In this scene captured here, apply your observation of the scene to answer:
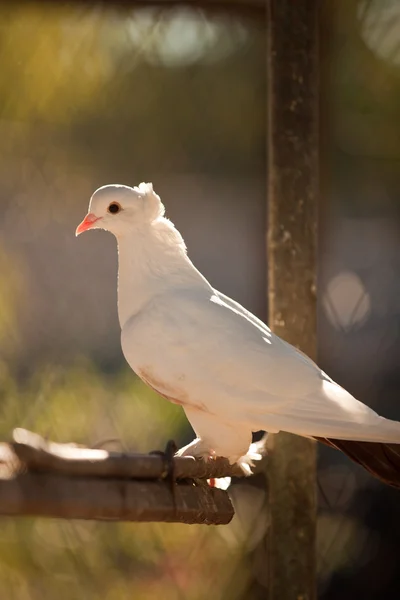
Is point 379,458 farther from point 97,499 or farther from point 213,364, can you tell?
point 97,499

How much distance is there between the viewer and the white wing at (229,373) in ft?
4.78

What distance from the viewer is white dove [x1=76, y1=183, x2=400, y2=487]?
4.75ft

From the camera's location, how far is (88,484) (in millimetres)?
1060

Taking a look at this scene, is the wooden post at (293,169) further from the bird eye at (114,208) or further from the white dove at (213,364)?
the bird eye at (114,208)

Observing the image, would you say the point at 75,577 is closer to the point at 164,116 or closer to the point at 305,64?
the point at 164,116

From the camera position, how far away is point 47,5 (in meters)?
2.17

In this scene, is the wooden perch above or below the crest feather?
below

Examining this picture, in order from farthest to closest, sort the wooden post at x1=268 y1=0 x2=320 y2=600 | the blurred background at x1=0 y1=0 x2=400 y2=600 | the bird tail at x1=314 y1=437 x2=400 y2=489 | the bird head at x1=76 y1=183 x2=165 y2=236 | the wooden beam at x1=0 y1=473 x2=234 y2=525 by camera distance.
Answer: the blurred background at x1=0 y1=0 x2=400 y2=600
the wooden post at x1=268 y1=0 x2=320 y2=600
the bird head at x1=76 y1=183 x2=165 y2=236
the bird tail at x1=314 y1=437 x2=400 y2=489
the wooden beam at x1=0 y1=473 x2=234 y2=525

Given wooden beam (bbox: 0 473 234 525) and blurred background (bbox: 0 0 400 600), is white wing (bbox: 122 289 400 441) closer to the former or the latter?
wooden beam (bbox: 0 473 234 525)

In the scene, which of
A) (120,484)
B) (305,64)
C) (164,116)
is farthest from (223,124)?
(120,484)

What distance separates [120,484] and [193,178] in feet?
4.04

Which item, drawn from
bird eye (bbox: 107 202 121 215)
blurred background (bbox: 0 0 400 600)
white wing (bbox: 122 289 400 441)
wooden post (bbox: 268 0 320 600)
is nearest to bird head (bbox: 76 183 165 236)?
bird eye (bbox: 107 202 121 215)

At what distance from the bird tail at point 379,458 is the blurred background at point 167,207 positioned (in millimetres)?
716

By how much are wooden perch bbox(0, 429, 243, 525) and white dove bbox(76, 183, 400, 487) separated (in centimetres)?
26
